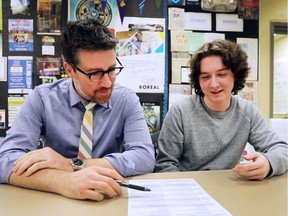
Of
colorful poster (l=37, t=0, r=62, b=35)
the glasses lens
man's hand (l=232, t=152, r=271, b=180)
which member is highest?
colorful poster (l=37, t=0, r=62, b=35)

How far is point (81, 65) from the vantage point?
114cm

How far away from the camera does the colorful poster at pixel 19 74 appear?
2121 millimetres

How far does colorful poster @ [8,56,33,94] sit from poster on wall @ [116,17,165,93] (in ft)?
2.40

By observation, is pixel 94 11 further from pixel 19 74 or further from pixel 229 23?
pixel 229 23

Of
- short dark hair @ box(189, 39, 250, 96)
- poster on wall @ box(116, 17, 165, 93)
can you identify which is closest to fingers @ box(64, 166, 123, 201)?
short dark hair @ box(189, 39, 250, 96)

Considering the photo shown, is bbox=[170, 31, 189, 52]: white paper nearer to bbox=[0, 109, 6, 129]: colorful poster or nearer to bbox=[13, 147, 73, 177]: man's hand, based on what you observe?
bbox=[0, 109, 6, 129]: colorful poster

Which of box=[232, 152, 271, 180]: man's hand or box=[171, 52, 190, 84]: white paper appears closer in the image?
box=[232, 152, 271, 180]: man's hand

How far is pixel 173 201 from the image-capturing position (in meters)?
0.70

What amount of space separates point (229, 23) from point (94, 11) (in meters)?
1.18

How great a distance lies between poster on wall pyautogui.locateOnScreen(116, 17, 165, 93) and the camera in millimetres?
2238

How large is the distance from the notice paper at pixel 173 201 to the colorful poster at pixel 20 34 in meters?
1.74

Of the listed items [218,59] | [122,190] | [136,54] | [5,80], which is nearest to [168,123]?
[218,59]

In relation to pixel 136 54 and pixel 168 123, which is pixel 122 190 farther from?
pixel 136 54

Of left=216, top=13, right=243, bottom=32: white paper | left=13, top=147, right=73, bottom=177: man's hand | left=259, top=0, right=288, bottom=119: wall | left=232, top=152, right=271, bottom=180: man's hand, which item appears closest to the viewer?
left=13, top=147, right=73, bottom=177: man's hand
